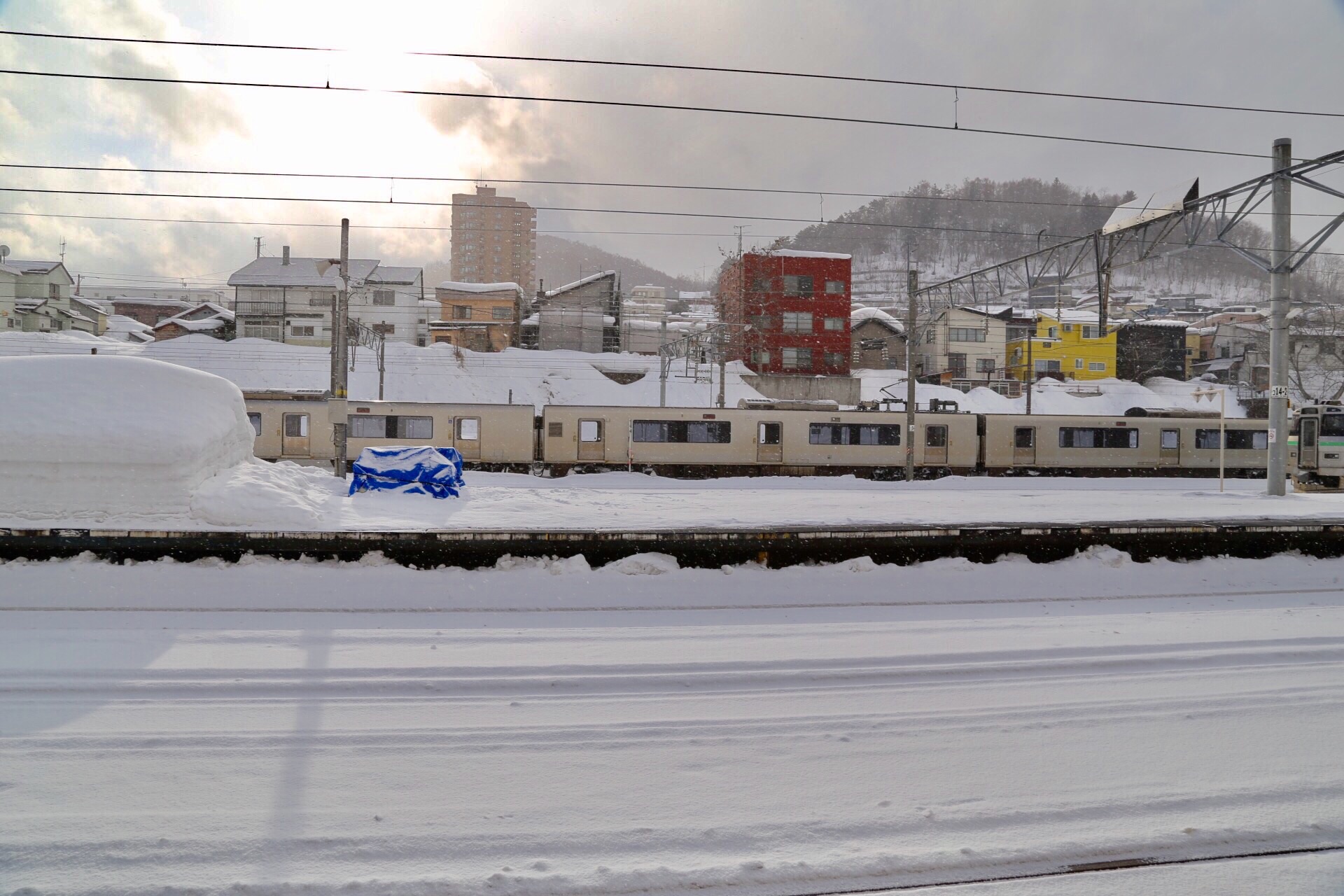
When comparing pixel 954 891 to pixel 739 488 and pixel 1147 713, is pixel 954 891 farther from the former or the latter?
pixel 739 488

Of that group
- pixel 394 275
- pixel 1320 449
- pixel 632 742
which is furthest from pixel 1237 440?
pixel 394 275

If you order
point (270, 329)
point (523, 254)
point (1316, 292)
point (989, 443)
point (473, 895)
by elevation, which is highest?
point (523, 254)

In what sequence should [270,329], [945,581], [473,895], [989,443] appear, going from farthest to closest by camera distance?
[270,329] → [989,443] → [945,581] → [473,895]

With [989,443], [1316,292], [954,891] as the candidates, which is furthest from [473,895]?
[1316,292]

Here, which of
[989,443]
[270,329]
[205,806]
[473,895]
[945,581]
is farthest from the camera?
[270,329]

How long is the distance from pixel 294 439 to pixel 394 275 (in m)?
37.6

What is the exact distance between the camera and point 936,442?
27219 millimetres

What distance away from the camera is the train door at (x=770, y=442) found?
2638cm

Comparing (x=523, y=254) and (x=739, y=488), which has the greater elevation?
(x=523, y=254)

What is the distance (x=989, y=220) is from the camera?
5669 inches

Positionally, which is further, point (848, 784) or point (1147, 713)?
point (1147, 713)

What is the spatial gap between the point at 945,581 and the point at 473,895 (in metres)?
7.07

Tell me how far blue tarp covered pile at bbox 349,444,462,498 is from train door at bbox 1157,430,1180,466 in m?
25.7

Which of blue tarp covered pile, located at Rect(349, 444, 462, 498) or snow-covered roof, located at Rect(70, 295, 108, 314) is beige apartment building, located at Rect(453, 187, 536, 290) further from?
blue tarp covered pile, located at Rect(349, 444, 462, 498)
